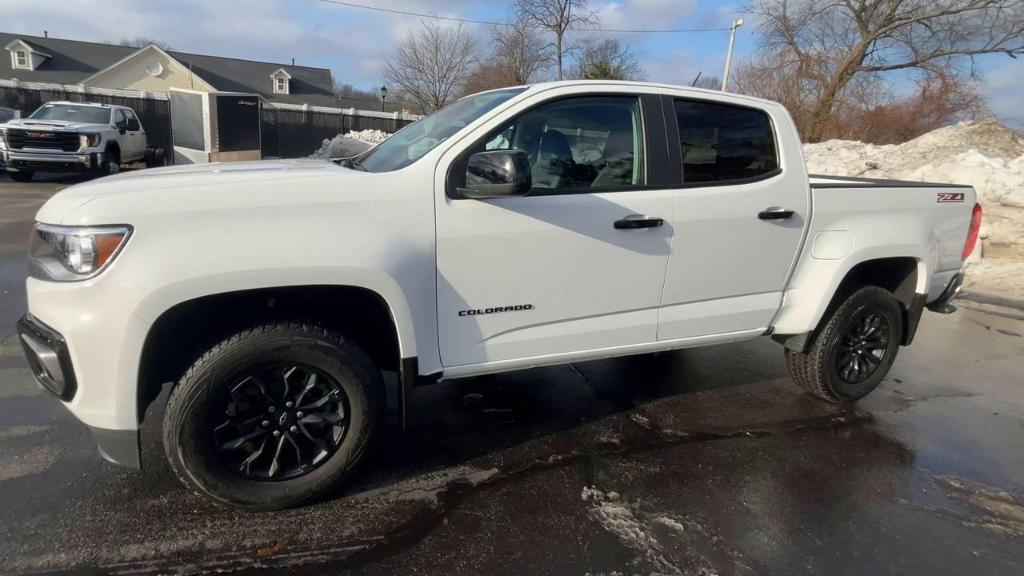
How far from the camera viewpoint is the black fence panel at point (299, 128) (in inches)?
1016

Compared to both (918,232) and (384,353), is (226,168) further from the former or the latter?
(918,232)

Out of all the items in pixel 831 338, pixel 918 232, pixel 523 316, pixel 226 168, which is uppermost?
pixel 226 168

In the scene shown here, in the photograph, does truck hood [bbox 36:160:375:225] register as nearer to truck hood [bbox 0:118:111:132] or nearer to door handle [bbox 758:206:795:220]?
door handle [bbox 758:206:795:220]

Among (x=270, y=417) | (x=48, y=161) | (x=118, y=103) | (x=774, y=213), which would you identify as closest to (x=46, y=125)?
(x=48, y=161)

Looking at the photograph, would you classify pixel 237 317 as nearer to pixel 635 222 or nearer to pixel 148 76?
pixel 635 222

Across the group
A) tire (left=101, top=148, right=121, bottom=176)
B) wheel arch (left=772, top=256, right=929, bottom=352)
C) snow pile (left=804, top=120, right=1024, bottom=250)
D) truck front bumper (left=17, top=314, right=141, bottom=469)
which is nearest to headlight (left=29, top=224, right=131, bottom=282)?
truck front bumper (left=17, top=314, right=141, bottom=469)

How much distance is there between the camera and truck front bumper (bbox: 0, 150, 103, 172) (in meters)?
14.4

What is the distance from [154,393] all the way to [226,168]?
1089 millimetres

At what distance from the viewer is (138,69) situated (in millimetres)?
43906

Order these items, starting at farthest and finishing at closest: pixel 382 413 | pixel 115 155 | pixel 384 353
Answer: pixel 115 155
pixel 384 353
pixel 382 413

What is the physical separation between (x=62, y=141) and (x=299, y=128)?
42.5 feet

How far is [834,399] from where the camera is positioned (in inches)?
171

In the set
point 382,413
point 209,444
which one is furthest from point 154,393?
point 382,413

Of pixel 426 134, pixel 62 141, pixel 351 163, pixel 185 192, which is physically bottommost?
pixel 185 192
